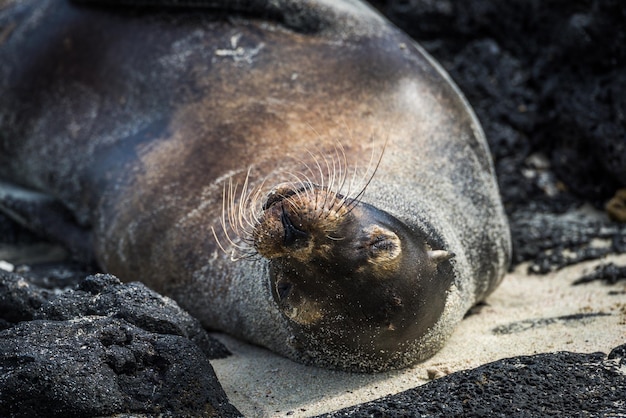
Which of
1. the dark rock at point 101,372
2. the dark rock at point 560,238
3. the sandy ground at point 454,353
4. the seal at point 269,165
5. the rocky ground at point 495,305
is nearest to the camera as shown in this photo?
the dark rock at point 101,372

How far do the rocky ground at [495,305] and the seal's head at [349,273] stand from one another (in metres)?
0.19

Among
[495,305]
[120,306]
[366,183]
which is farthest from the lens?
[495,305]

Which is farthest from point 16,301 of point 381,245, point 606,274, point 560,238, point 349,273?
point 560,238

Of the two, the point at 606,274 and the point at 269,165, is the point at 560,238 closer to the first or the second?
the point at 606,274

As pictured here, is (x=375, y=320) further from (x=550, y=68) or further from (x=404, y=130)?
(x=550, y=68)

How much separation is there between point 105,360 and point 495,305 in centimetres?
208

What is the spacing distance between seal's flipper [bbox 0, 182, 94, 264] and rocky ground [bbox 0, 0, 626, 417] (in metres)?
0.12

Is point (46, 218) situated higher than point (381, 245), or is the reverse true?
point (381, 245)

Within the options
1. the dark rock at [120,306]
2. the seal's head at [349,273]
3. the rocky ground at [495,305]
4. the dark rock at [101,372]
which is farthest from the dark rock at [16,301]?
the seal's head at [349,273]

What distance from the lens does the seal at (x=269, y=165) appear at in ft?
11.5

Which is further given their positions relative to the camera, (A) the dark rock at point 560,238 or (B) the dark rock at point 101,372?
(A) the dark rock at point 560,238

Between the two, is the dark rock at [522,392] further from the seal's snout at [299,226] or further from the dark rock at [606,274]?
the dark rock at [606,274]

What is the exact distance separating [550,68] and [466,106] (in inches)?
58.3

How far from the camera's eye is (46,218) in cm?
570
